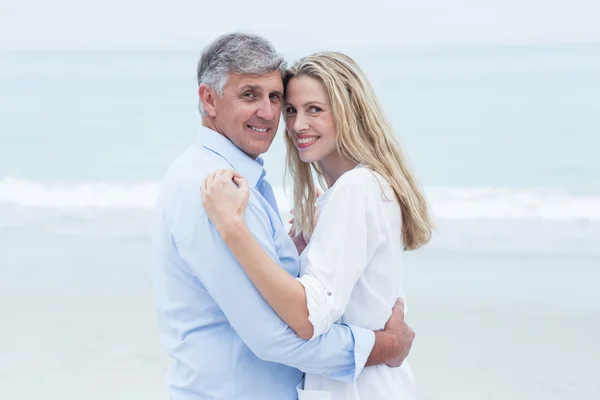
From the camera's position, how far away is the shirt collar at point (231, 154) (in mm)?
2260

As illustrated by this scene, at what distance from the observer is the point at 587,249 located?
7.45 meters

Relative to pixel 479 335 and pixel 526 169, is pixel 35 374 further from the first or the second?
pixel 526 169

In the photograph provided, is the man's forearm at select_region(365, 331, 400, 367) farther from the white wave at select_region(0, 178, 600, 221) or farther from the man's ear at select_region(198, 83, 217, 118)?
the white wave at select_region(0, 178, 600, 221)

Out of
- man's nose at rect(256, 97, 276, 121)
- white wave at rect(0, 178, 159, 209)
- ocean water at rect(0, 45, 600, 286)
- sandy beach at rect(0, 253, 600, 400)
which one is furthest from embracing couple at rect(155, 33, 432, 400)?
white wave at rect(0, 178, 159, 209)

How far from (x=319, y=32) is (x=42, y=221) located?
10.7 meters

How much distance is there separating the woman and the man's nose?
0.47 feet

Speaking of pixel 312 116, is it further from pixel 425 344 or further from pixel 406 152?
pixel 425 344

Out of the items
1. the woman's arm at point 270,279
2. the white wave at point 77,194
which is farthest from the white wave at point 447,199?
the woman's arm at point 270,279

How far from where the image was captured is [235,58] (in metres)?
2.21

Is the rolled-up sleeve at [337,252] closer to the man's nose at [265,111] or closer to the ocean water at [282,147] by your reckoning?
the man's nose at [265,111]

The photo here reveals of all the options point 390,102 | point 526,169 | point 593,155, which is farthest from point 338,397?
point 390,102

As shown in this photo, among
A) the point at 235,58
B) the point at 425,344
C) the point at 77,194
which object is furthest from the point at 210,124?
the point at 77,194

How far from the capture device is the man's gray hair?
7.22 ft

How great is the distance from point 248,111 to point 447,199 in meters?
7.99
